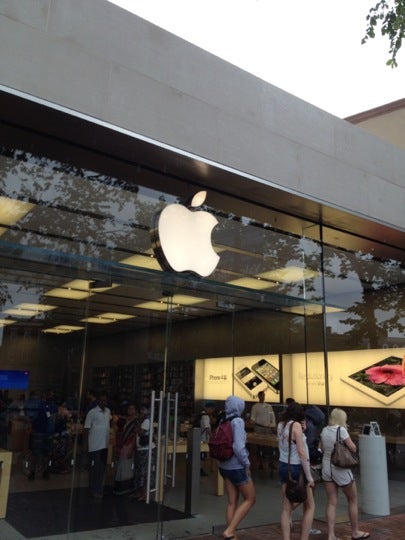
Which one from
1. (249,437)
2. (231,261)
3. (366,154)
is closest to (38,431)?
(249,437)

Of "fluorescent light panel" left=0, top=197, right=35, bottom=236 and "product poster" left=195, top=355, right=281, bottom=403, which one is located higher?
"fluorescent light panel" left=0, top=197, right=35, bottom=236

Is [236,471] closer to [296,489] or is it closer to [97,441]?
[296,489]

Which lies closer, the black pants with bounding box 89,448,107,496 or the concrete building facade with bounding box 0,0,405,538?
the concrete building facade with bounding box 0,0,405,538

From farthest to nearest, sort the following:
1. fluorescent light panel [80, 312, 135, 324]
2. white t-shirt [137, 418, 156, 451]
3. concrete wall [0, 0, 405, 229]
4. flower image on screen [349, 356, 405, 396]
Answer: flower image on screen [349, 356, 405, 396]
fluorescent light panel [80, 312, 135, 324]
white t-shirt [137, 418, 156, 451]
concrete wall [0, 0, 405, 229]

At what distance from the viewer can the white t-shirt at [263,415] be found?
7.72 m

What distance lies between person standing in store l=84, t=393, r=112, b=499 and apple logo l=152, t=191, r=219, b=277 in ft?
6.56

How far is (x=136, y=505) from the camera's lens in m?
6.29

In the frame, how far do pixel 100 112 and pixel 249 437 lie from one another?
16.3 ft

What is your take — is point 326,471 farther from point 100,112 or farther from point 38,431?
point 100,112

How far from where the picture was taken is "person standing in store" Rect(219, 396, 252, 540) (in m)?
5.49

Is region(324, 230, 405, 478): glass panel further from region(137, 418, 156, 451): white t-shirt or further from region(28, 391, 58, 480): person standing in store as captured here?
region(28, 391, 58, 480): person standing in store

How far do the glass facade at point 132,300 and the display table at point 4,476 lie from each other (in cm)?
9

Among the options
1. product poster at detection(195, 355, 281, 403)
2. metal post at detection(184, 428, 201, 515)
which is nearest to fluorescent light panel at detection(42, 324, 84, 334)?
product poster at detection(195, 355, 281, 403)

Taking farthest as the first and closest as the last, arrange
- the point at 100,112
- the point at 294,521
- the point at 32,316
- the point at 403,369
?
the point at 403,369 → the point at 294,521 → the point at 32,316 → the point at 100,112
